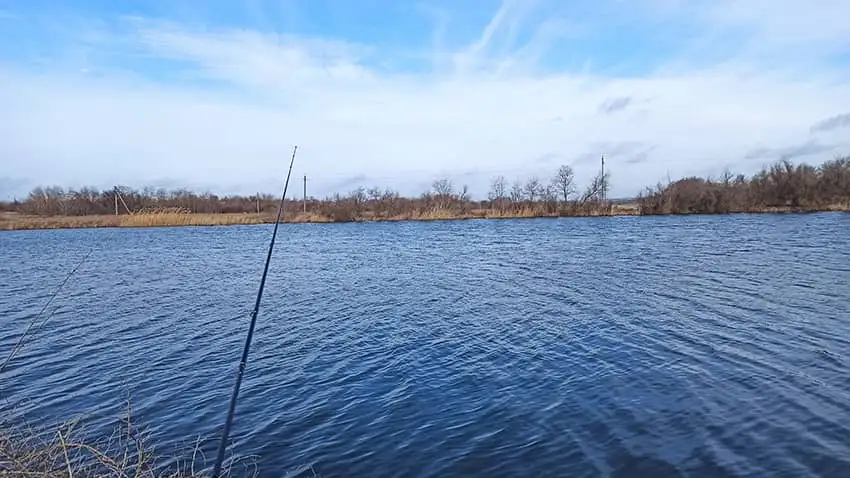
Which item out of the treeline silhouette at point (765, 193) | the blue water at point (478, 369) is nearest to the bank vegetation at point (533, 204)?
the treeline silhouette at point (765, 193)

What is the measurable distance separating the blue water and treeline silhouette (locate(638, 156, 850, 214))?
53474 mm

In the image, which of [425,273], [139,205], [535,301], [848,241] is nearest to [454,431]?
[535,301]

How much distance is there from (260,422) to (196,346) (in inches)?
180

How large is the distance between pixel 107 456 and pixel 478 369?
5363mm

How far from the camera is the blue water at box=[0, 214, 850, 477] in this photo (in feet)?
21.2

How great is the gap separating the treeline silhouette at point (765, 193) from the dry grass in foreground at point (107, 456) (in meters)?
71.2

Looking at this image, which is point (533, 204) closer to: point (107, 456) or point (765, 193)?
point (765, 193)

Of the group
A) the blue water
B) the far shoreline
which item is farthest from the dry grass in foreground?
the far shoreline

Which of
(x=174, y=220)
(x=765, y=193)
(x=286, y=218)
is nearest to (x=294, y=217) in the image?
(x=286, y=218)

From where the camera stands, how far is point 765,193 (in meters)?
69.1

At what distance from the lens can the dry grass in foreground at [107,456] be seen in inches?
205

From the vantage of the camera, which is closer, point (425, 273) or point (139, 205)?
point (425, 273)

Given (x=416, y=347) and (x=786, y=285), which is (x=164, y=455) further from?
(x=786, y=285)

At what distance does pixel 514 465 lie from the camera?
6.14 metres
